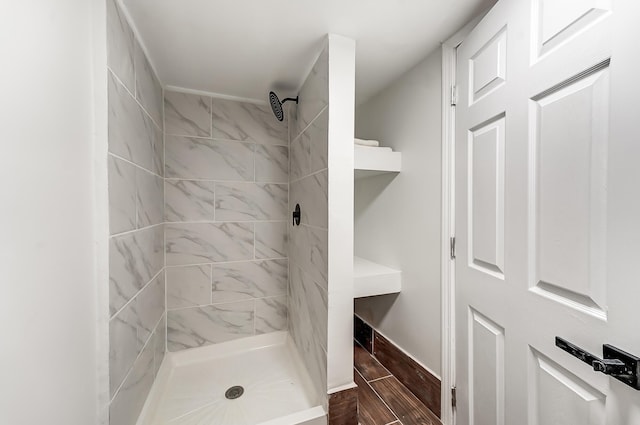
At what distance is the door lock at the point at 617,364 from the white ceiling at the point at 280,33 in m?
1.24

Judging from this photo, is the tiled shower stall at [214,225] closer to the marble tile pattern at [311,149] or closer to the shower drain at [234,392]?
the marble tile pattern at [311,149]

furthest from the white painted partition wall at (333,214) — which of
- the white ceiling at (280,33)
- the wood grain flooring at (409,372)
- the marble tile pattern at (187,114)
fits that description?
the marble tile pattern at (187,114)

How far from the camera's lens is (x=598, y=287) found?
0.63 metres

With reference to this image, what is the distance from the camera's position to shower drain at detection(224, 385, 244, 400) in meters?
1.44

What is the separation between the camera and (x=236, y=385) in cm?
154

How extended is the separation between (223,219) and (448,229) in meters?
1.48

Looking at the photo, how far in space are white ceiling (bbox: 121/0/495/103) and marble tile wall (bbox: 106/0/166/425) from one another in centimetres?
14

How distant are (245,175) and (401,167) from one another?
3.67ft

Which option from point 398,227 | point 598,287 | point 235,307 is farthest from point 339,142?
point 235,307

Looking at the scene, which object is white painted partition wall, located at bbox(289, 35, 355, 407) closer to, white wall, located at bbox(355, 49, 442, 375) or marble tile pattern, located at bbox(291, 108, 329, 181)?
marble tile pattern, located at bbox(291, 108, 329, 181)

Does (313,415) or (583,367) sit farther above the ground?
(583,367)

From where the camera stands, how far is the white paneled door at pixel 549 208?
58 cm

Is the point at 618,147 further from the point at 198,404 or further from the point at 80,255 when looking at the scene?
the point at 198,404

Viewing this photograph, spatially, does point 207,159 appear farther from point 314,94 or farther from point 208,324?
point 208,324
